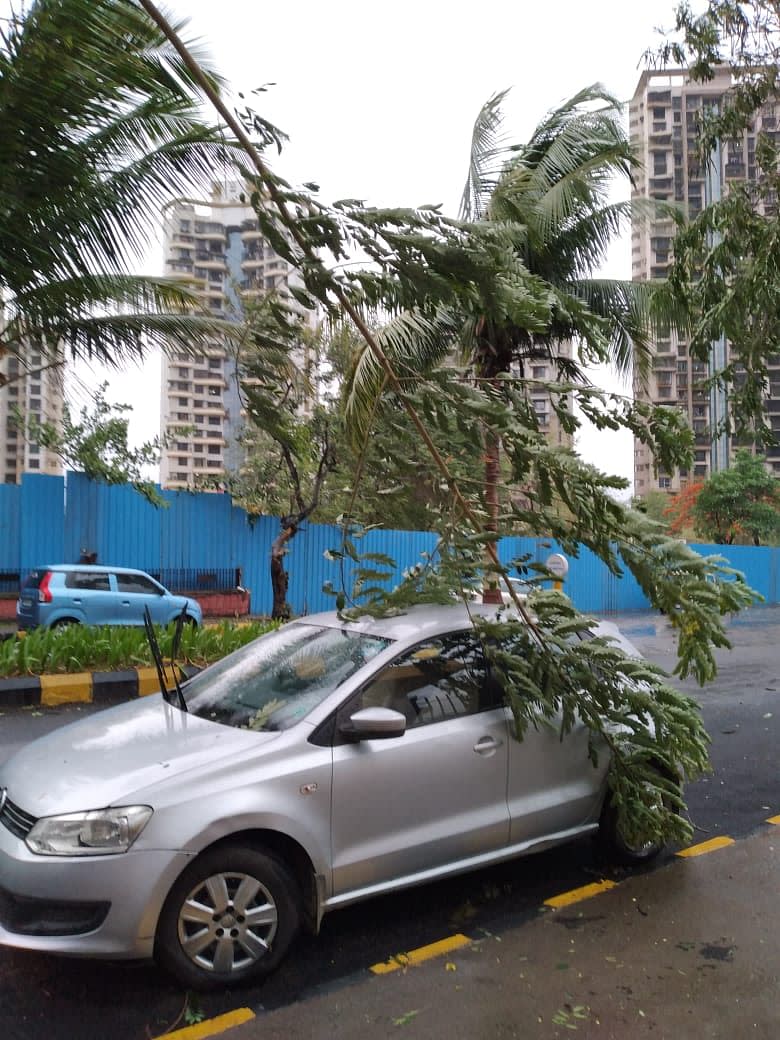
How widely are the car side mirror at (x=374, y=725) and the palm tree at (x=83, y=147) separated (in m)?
2.92

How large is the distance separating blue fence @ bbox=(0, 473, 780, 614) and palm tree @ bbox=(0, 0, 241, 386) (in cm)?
941

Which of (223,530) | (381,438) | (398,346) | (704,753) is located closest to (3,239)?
(381,438)

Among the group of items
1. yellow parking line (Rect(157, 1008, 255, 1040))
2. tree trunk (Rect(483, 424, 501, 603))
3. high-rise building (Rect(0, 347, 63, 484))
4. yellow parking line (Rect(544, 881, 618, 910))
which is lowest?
yellow parking line (Rect(544, 881, 618, 910))

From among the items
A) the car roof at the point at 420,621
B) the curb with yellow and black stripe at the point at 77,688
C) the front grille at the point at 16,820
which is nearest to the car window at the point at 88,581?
the curb with yellow and black stripe at the point at 77,688

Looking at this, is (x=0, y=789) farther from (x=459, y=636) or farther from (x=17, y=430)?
(x=17, y=430)

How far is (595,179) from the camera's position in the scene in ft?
36.4

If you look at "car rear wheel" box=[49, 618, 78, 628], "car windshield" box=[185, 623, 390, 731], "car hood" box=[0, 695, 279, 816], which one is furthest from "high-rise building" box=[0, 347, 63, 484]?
"car hood" box=[0, 695, 279, 816]

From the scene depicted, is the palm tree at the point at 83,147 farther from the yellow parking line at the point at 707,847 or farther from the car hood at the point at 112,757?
the yellow parking line at the point at 707,847

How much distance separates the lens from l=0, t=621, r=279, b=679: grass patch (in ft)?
32.1

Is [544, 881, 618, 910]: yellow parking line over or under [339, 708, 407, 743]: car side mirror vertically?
under

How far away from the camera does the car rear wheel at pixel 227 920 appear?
138 inches

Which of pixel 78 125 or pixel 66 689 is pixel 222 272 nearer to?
pixel 66 689

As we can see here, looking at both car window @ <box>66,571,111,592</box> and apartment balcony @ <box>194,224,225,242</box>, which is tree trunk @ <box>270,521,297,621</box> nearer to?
car window @ <box>66,571,111,592</box>

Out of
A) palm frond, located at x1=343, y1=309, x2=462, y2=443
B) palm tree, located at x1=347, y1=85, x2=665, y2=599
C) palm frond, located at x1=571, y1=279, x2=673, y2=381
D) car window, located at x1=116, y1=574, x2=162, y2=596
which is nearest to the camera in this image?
palm frond, located at x1=343, y1=309, x2=462, y2=443
